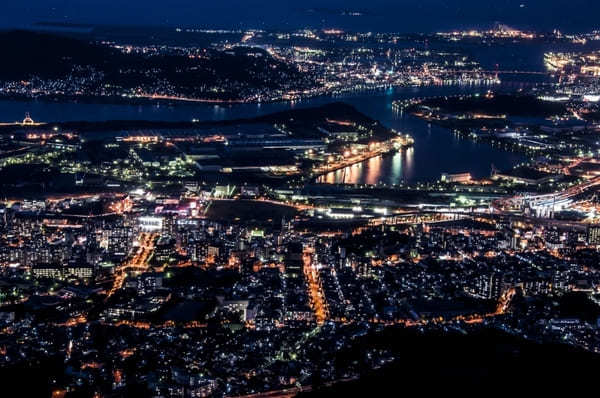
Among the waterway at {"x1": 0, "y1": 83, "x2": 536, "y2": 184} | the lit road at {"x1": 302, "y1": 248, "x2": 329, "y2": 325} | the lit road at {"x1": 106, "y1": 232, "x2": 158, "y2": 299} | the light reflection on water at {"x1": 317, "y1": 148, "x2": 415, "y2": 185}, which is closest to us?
the lit road at {"x1": 302, "y1": 248, "x2": 329, "y2": 325}

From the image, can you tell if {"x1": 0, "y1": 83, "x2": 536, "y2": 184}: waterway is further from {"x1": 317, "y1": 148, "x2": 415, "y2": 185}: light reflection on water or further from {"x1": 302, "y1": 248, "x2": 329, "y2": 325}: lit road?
{"x1": 302, "y1": 248, "x2": 329, "y2": 325}: lit road

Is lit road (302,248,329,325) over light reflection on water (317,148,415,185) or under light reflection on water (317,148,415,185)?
under

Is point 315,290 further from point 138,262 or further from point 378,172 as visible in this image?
point 378,172

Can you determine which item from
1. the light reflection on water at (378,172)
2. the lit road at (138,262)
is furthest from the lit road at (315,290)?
the light reflection on water at (378,172)

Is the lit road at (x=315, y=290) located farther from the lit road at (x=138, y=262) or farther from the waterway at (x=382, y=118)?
the waterway at (x=382, y=118)

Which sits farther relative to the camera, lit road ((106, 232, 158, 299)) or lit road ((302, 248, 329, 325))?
lit road ((106, 232, 158, 299))

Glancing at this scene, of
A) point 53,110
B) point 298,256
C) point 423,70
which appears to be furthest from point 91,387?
point 423,70

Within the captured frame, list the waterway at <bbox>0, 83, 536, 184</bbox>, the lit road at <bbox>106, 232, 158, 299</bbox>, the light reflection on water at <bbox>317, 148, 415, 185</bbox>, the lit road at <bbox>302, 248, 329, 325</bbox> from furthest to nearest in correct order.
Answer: the waterway at <bbox>0, 83, 536, 184</bbox>
the light reflection on water at <bbox>317, 148, 415, 185</bbox>
the lit road at <bbox>106, 232, 158, 299</bbox>
the lit road at <bbox>302, 248, 329, 325</bbox>

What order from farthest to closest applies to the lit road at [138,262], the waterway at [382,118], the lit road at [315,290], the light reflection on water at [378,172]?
the waterway at [382,118] → the light reflection on water at [378,172] → the lit road at [138,262] → the lit road at [315,290]

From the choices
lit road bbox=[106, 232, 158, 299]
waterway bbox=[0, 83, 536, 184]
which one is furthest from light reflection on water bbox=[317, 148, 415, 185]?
lit road bbox=[106, 232, 158, 299]

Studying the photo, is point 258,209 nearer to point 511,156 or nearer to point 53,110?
point 511,156

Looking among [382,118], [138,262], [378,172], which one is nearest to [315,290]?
[138,262]
